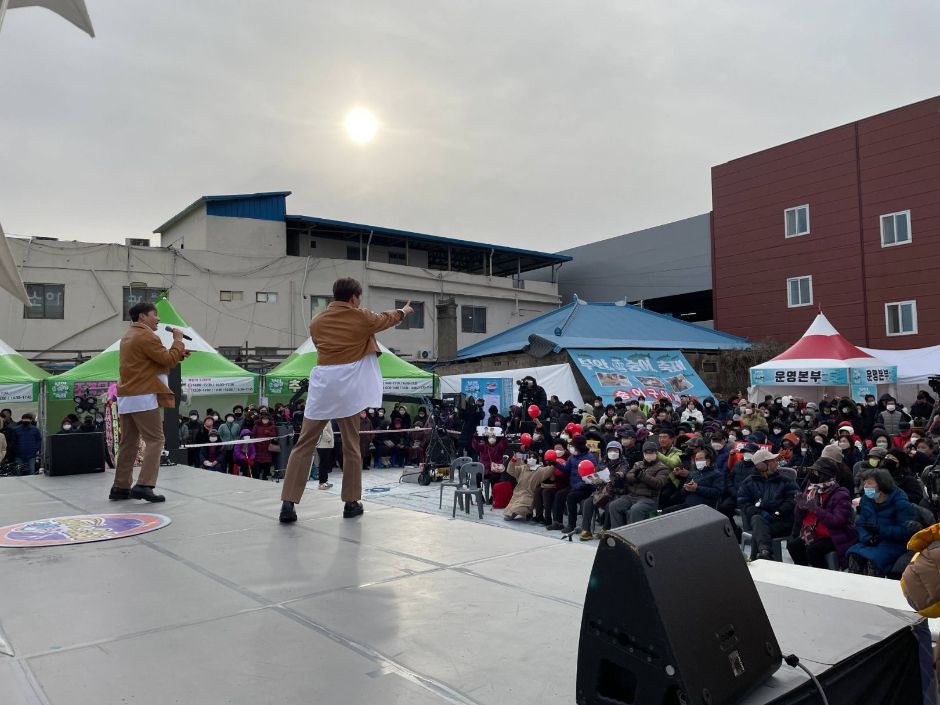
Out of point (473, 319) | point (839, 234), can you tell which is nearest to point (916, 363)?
A: point (839, 234)

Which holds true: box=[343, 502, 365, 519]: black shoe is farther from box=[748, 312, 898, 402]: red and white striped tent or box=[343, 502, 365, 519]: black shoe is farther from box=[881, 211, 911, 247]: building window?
box=[881, 211, 911, 247]: building window

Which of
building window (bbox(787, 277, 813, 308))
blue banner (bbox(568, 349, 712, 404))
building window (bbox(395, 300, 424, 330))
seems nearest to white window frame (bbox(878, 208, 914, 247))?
building window (bbox(787, 277, 813, 308))

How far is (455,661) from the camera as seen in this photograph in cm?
205

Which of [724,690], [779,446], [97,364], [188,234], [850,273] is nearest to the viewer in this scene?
[724,690]

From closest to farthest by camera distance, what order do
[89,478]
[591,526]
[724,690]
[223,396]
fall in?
[724,690], [89,478], [591,526], [223,396]

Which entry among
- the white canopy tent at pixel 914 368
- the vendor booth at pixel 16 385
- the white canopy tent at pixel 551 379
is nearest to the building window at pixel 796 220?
the white canopy tent at pixel 914 368

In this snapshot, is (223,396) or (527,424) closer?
(527,424)

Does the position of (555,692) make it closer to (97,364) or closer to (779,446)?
(779,446)

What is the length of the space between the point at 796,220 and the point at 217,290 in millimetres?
20064

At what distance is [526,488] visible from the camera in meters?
9.86

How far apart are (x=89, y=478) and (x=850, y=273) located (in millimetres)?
21811

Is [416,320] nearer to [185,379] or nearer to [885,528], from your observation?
[185,379]

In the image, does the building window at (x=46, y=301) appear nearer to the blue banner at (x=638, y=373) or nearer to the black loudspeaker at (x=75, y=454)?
the blue banner at (x=638, y=373)

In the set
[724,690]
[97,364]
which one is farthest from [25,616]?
[97,364]
